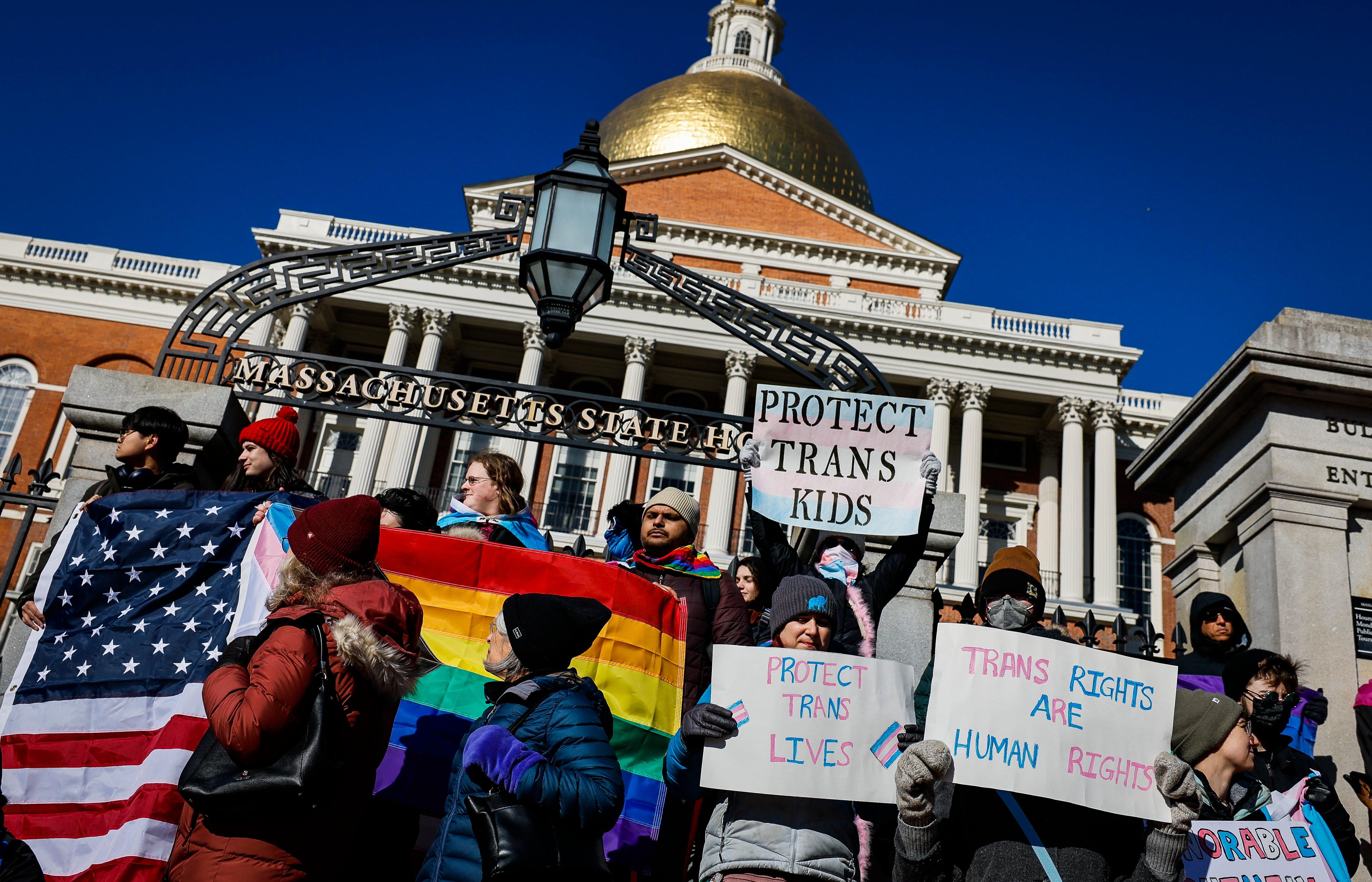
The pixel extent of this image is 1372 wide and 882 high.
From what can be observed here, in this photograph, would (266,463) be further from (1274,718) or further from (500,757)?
(1274,718)

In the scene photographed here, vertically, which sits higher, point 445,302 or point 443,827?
point 445,302

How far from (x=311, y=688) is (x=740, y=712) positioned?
4.52 ft

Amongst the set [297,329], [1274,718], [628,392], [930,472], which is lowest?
[1274,718]

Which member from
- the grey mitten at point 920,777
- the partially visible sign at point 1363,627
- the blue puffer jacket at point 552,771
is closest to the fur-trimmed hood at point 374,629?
the blue puffer jacket at point 552,771

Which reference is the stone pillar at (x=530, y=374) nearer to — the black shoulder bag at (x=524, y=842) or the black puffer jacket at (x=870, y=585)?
the black puffer jacket at (x=870, y=585)

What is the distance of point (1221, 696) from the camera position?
3658mm

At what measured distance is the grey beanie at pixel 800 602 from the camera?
12.7 feet

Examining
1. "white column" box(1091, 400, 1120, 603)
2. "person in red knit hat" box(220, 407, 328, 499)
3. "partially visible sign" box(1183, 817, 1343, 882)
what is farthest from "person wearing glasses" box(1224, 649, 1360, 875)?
"white column" box(1091, 400, 1120, 603)

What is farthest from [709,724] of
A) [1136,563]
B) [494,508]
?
[1136,563]

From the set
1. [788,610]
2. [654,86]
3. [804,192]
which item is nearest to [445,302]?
[804,192]

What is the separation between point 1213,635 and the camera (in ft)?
19.1

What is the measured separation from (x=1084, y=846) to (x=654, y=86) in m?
51.3

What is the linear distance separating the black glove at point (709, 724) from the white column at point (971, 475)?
2893 cm

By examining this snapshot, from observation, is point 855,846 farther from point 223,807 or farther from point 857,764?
point 223,807
